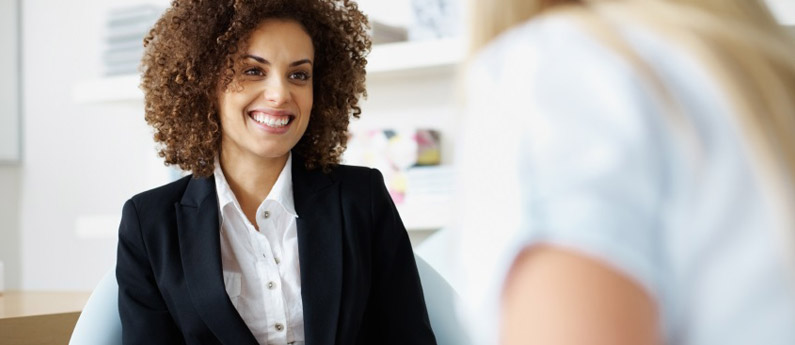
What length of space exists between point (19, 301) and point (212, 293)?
38.6 inches

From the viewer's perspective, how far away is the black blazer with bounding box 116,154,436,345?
1470 millimetres

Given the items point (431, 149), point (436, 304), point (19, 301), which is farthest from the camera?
point (431, 149)

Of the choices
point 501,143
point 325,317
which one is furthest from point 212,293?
point 501,143

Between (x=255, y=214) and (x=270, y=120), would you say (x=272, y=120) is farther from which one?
(x=255, y=214)

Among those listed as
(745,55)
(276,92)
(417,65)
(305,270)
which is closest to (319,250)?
(305,270)

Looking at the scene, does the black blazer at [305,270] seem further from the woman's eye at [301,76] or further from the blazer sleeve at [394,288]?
the woman's eye at [301,76]

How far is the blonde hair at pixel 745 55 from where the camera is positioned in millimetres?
382

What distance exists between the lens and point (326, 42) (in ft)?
5.66

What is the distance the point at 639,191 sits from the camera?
0.37m

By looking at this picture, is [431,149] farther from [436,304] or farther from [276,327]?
[276,327]

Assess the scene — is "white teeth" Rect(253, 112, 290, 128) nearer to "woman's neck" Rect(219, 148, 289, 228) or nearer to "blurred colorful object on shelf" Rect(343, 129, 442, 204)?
"woman's neck" Rect(219, 148, 289, 228)

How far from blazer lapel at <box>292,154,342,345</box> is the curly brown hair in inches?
2.2

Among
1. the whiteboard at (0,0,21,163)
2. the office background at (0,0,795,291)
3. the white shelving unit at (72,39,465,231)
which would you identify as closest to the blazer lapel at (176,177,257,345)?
the white shelving unit at (72,39,465,231)

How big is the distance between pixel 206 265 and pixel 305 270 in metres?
0.16
